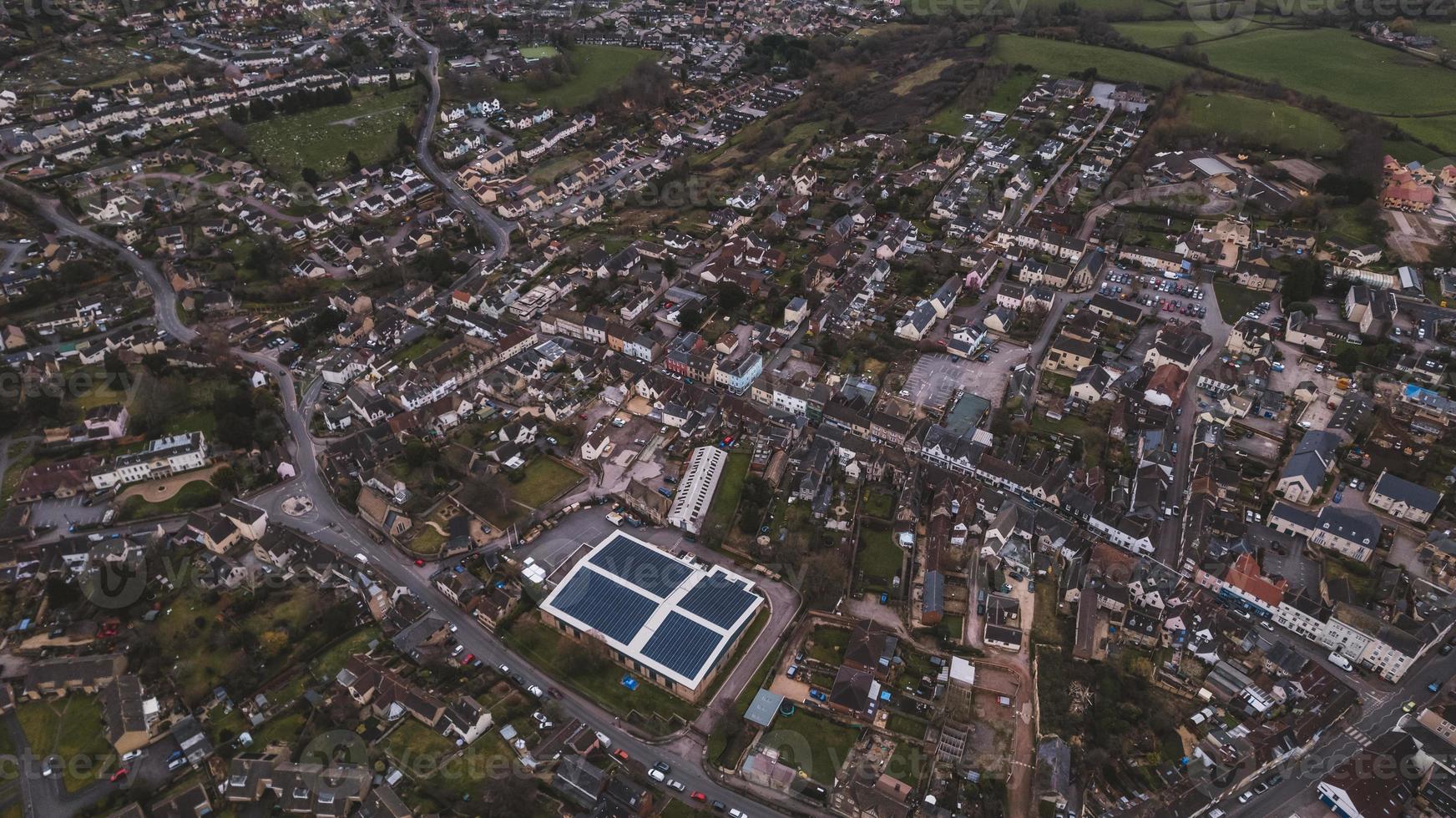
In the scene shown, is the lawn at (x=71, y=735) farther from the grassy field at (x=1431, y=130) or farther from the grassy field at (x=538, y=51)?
the grassy field at (x=1431, y=130)

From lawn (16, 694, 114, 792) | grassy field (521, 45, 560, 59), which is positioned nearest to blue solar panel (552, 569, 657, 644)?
lawn (16, 694, 114, 792)

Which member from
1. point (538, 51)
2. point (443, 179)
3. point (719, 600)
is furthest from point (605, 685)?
point (538, 51)

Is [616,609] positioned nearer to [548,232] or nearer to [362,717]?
[362,717]

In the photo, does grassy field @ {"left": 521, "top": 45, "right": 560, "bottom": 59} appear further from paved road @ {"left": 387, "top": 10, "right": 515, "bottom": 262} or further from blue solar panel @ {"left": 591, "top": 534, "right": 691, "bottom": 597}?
blue solar panel @ {"left": 591, "top": 534, "right": 691, "bottom": 597}

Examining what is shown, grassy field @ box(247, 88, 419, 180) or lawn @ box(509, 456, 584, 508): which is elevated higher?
grassy field @ box(247, 88, 419, 180)

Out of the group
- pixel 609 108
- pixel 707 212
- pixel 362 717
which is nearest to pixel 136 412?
pixel 362 717

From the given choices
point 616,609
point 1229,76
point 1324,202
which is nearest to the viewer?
point 616,609
